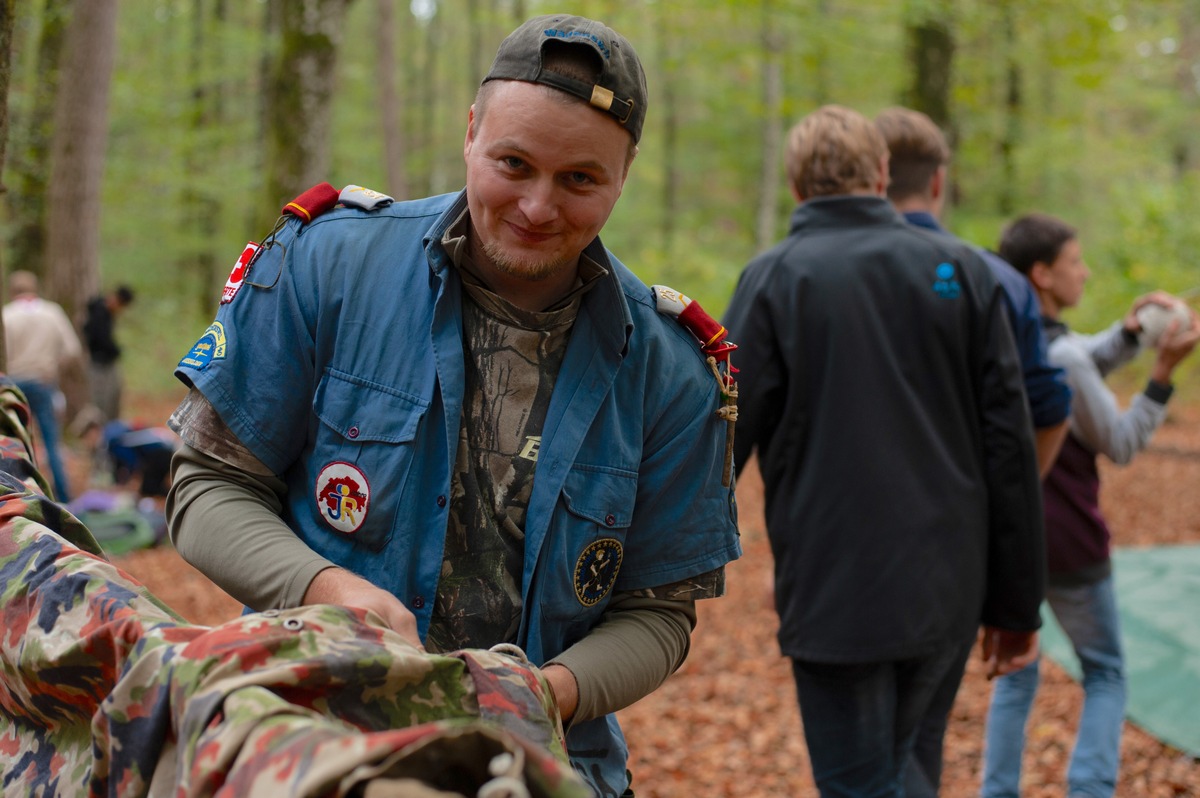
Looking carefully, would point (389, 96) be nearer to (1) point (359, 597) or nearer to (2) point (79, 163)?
(2) point (79, 163)

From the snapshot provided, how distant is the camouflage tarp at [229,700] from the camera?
119cm

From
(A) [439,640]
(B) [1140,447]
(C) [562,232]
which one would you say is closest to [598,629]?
(A) [439,640]

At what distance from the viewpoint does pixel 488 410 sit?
2.02 meters

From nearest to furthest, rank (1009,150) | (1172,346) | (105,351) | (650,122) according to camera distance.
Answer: (1172,346) → (105,351) → (1009,150) → (650,122)

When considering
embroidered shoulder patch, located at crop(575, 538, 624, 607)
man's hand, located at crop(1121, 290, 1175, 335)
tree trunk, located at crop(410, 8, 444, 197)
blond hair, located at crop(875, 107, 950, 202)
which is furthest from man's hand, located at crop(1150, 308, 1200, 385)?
tree trunk, located at crop(410, 8, 444, 197)

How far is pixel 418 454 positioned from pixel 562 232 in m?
0.47

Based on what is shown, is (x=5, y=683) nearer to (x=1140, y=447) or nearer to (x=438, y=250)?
(x=438, y=250)

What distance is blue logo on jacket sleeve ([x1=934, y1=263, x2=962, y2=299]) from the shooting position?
10.9 feet

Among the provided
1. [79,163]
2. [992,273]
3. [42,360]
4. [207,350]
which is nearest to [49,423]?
[42,360]

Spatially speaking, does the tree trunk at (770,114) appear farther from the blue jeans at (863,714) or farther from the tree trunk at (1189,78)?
the blue jeans at (863,714)

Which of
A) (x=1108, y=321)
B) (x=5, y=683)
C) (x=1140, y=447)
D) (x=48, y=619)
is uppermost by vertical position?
(x=48, y=619)

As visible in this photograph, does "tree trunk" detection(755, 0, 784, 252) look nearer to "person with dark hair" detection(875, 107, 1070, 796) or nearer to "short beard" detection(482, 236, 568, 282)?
"person with dark hair" detection(875, 107, 1070, 796)

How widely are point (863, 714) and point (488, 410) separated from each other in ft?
6.26

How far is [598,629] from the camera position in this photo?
210cm
